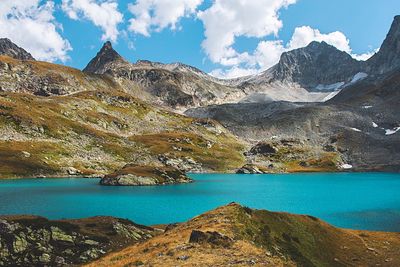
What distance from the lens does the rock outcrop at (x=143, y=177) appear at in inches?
5015

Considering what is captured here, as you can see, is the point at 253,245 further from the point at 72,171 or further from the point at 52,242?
the point at 72,171

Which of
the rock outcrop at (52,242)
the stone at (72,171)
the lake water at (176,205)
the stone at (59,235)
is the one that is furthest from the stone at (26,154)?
the stone at (59,235)

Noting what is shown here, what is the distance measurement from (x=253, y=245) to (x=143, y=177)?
107m

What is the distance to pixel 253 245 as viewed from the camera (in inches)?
1153

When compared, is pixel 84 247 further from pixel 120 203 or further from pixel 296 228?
pixel 120 203

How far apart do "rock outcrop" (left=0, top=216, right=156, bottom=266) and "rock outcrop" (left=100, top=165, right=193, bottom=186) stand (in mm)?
81909

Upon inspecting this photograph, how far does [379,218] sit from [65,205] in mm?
59608

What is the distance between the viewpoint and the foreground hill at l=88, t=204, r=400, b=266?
26.7 m

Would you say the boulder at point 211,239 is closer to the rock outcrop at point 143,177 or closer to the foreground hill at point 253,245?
the foreground hill at point 253,245

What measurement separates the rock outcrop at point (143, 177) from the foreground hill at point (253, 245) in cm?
9210

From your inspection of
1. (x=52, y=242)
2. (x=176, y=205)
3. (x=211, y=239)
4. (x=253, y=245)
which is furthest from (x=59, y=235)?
(x=176, y=205)

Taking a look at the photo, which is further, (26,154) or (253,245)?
(26,154)

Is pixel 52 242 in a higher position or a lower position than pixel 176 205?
lower

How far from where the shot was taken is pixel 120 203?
8375cm
